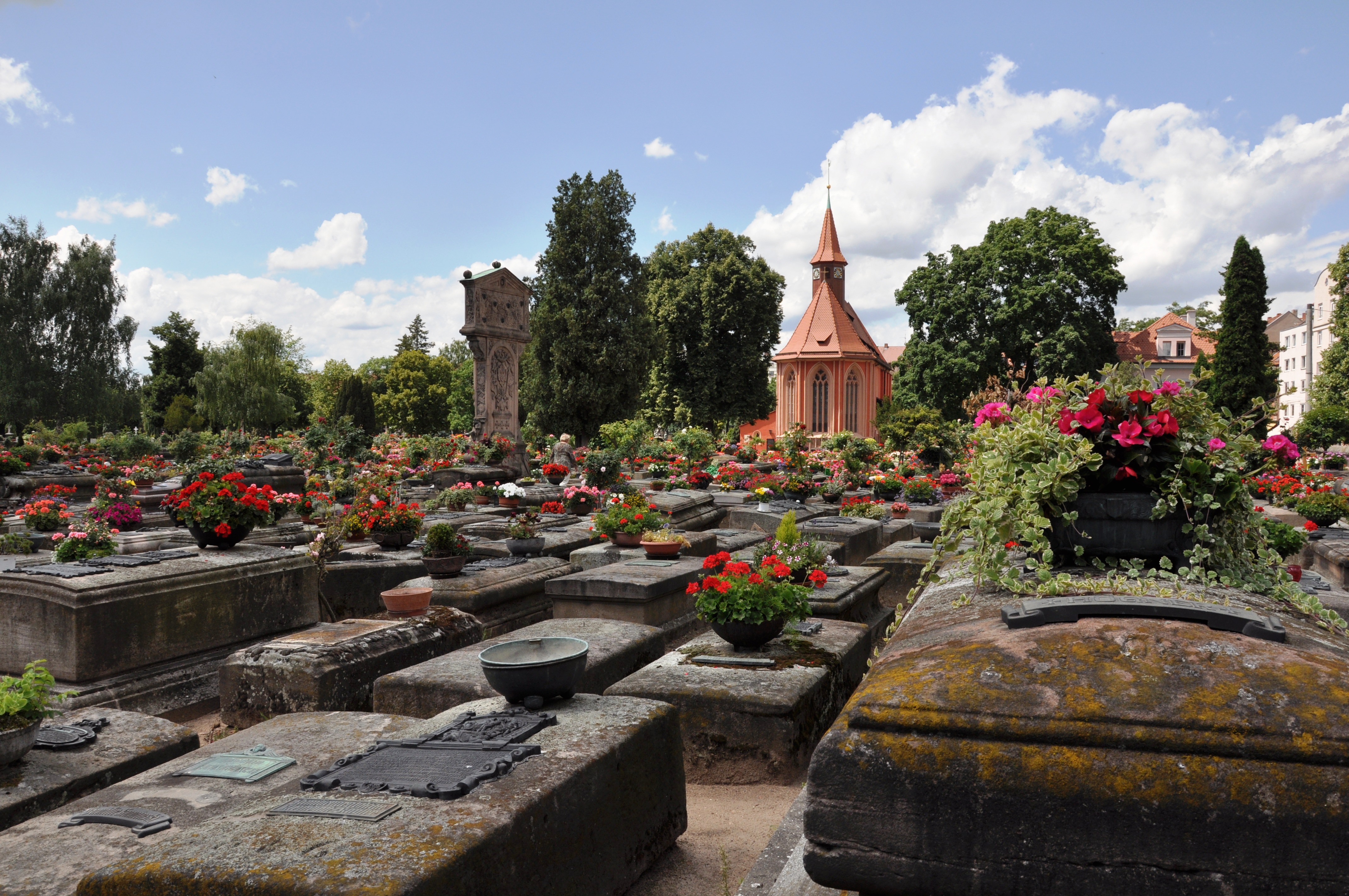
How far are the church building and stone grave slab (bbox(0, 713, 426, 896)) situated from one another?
43.3 m

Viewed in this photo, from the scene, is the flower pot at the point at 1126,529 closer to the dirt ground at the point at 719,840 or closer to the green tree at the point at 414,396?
the dirt ground at the point at 719,840

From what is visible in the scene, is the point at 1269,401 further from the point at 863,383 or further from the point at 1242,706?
the point at 863,383

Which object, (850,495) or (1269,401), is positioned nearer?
(1269,401)

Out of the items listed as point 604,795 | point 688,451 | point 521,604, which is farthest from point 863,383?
point 604,795

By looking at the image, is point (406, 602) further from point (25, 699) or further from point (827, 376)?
point (827, 376)

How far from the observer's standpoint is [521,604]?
7.98 metres

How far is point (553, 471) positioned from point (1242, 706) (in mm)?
14167

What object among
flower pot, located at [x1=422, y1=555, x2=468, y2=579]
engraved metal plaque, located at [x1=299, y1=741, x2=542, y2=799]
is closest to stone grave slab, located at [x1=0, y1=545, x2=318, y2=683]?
flower pot, located at [x1=422, y1=555, x2=468, y2=579]

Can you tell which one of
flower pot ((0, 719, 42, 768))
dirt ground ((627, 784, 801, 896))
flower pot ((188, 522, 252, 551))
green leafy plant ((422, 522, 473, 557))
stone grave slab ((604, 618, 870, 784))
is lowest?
dirt ground ((627, 784, 801, 896))

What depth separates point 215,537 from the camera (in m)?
6.95

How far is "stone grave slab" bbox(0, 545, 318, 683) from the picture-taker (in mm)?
5398

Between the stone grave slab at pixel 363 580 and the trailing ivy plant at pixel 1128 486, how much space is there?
5966 millimetres

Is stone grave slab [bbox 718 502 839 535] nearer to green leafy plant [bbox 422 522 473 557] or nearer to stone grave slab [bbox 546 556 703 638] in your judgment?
stone grave slab [bbox 546 556 703 638]

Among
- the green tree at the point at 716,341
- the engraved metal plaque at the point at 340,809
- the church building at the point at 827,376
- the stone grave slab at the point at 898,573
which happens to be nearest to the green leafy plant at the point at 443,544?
the stone grave slab at the point at 898,573
